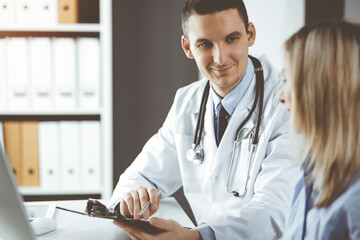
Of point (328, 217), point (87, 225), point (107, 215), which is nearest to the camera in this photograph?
point (328, 217)

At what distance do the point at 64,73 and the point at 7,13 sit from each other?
0.43 metres

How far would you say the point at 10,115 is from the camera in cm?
248

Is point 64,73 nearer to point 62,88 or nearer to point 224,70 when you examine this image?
point 62,88

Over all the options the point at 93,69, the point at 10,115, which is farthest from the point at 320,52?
the point at 10,115

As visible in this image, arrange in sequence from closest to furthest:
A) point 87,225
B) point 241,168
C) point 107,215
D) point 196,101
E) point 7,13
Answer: point 107,215
point 87,225
point 241,168
point 196,101
point 7,13

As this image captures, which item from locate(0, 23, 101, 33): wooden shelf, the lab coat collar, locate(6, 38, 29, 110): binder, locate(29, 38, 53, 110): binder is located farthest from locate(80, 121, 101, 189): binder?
the lab coat collar

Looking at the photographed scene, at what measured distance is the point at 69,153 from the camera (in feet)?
7.59

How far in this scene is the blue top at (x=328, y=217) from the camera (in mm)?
776

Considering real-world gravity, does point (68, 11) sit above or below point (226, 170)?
above

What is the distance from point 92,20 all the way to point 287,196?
159cm

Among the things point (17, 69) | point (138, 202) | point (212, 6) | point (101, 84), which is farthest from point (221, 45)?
point (17, 69)

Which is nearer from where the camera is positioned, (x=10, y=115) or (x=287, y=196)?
(x=287, y=196)

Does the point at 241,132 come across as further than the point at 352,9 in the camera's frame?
No

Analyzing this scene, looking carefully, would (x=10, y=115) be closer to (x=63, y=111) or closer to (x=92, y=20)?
(x=63, y=111)
